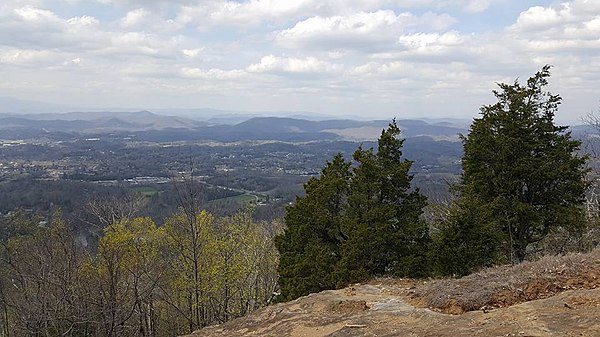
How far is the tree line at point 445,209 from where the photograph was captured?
1459 centimetres

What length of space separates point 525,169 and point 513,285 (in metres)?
6.83

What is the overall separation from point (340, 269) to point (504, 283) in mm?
5703

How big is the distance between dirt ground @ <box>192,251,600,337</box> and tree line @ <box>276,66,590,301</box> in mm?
2305

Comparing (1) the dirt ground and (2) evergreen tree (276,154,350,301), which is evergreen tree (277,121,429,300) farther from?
(1) the dirt ground

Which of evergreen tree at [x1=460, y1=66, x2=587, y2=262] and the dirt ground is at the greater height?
evergreen tree at [x1=460, y1=66, x2=587, y2=262]

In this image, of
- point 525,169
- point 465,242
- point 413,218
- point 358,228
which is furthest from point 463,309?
point 525,169

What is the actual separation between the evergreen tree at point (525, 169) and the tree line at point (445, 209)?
34 mm

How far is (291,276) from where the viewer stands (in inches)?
640

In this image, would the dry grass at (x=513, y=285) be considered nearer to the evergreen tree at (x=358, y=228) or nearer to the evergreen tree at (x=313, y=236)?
the evergreen tree at (x=358, y=228)

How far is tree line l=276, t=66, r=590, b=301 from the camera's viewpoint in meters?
14.6

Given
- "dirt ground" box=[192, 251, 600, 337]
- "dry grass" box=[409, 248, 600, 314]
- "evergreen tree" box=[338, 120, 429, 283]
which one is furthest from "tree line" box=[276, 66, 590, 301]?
"dry grass" box=[409, 248, 600, 314]

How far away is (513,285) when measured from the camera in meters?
9.75

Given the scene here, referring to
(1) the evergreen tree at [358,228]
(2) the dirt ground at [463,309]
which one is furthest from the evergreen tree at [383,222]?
(2) the dirt ground at [463,309]

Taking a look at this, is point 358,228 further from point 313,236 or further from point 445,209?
point 445,209
